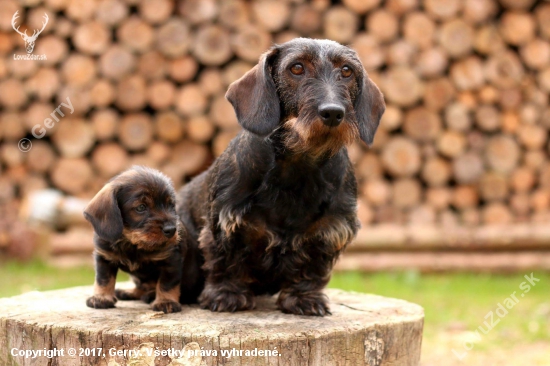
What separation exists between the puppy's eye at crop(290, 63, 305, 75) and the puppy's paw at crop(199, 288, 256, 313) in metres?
1.31

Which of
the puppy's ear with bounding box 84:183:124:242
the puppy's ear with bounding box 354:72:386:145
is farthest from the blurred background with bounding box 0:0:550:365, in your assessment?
the puppy's ear with bounding box 354:72:386:145

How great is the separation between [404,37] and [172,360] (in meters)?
6.79

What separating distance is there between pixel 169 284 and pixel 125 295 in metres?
0.54

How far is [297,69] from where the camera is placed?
3.46 metres

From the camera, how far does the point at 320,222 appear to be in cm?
362

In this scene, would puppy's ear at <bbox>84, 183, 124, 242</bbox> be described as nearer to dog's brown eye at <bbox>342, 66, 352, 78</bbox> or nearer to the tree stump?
the tree stump

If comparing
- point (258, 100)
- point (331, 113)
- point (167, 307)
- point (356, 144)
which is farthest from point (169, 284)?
point (356, 144)

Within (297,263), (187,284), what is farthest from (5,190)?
(297,263)

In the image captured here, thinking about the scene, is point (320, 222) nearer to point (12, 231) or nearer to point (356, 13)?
point (356, 13)

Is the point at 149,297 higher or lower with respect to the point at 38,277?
higher

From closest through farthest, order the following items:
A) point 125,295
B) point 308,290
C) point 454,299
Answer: point 308,290, point 125,295, point 454,299

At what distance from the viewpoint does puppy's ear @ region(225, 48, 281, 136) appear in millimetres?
3385

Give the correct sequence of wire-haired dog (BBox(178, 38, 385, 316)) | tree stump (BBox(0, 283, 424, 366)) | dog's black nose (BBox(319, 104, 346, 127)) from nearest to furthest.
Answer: tree stump (BBox(0, 283, 424, 366))
dog's black nose (BBox(319, 104, 346, 127))
wire-haired dog (BBox(178, 38, 385, 316))

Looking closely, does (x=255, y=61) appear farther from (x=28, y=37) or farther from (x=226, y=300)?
(x=226, y=300)
